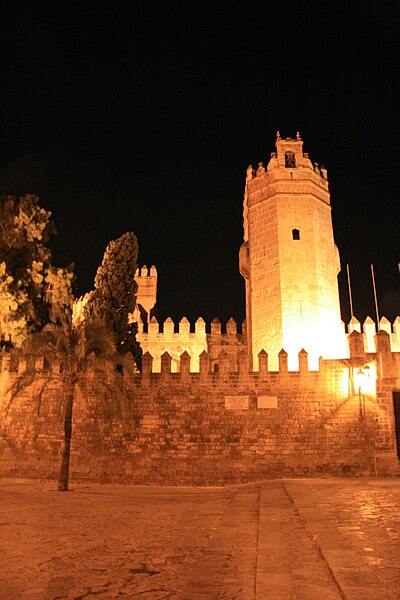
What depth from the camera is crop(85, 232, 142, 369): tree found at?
1692 centimetres

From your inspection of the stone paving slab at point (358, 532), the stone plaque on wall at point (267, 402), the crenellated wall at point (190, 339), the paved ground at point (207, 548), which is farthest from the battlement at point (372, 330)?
the paved ground at point (207, 548)

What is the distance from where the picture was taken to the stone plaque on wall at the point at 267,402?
13915 millimetres

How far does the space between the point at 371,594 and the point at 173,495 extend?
867 cm

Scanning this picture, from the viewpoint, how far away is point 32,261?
17125 millimetres

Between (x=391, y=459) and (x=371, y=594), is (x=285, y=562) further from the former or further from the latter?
(x=391, y=459)

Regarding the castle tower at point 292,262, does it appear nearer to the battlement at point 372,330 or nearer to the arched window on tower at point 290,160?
the arched window on tower at point 290,160

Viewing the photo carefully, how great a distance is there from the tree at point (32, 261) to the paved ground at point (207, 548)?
844cm

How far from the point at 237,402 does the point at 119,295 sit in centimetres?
593

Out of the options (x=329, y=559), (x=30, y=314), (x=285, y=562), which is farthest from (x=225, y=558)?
(x=30, y=314)

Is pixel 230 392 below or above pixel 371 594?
above

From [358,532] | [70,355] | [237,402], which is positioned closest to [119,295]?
[70,355]

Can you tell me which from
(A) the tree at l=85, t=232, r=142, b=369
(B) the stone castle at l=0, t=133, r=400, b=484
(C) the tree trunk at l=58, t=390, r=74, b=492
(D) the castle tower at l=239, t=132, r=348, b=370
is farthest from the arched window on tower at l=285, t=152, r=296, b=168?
(C) the tree trunk at l=58, t=390, r=74, b=492

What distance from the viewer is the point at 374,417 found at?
13438mm

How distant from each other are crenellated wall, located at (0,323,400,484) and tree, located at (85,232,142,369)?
98.1 inches
